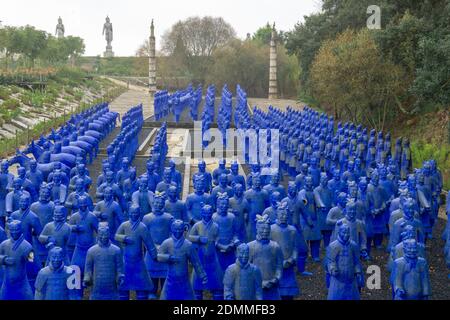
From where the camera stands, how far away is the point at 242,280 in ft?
20.6

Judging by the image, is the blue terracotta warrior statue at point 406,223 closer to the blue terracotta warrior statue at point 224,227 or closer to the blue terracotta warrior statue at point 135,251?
the blue terracotta warrior statue at point 224,227

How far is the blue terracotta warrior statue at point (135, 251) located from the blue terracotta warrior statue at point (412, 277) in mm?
2987

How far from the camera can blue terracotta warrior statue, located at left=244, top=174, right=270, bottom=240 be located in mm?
9609

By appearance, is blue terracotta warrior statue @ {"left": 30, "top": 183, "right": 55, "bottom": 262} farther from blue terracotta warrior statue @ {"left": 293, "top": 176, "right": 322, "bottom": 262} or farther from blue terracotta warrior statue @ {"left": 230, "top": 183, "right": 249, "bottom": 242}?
blue terracotta warrior statue @ {"left": 293, "top": 176, "right": 322, "bottom": 262}

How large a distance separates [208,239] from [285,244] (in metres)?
0.96

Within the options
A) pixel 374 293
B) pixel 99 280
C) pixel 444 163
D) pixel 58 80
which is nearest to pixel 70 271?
pixel 99 280

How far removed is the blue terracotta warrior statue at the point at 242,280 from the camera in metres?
6.29

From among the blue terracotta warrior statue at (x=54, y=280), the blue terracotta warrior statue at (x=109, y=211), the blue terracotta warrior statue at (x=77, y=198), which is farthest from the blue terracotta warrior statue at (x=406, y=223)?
the blue terracotta warrior statue at (x=54, y=280)

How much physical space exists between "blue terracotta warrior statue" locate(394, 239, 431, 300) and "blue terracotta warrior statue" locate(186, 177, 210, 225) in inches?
135

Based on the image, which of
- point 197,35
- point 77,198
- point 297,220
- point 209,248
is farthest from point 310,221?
point 197,35

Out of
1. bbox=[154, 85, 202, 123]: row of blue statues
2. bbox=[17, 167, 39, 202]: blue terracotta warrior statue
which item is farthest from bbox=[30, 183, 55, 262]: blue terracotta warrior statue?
bbox=[154, 85, 202, 123]: row of blue statues

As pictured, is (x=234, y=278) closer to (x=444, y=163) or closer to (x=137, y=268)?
(x=137, y=268)

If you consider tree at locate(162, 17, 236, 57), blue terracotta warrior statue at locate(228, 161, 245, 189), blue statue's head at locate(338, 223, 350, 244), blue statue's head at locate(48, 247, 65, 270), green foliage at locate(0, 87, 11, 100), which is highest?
tree at locate(162, 17, 236, 57)
